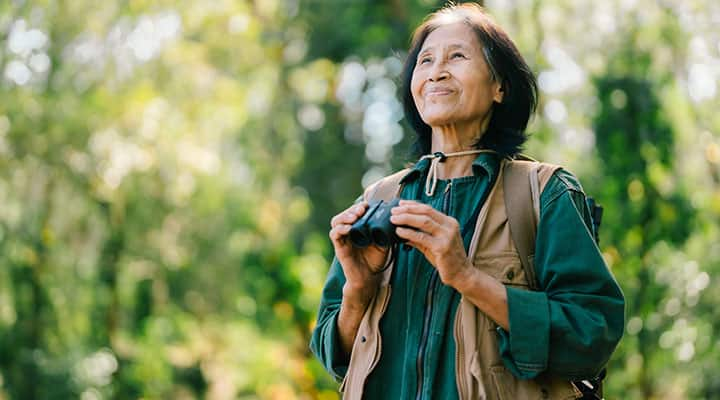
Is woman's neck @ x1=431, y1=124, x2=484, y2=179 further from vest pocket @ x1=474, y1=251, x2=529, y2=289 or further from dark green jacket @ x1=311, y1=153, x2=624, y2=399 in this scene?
vest pocket @ x1=474, y1=251, x2=529, y2=289

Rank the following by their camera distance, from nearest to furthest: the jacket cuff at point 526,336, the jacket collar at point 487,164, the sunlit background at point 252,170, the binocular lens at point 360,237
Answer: the jacket cuff at point 526,336
the binocular lens at point 360,237
the jacket collar at point 487,164
the sunlit background at point 252,170

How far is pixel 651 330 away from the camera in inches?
270

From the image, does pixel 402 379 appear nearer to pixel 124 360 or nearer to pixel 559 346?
pixel 559 346

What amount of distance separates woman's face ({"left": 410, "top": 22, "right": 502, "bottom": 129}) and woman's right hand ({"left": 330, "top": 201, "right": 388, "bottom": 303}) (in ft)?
1.05

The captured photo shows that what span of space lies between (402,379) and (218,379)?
28.5ft

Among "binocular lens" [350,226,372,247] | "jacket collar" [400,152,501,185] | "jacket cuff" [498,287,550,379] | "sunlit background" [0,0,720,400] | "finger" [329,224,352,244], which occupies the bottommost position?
"jacket cuff" [498,287,550,379]

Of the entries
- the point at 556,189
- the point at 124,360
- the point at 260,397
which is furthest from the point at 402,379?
the point at 124,360

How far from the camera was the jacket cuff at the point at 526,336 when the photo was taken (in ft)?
6.25

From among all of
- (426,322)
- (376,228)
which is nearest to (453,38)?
(376,228)

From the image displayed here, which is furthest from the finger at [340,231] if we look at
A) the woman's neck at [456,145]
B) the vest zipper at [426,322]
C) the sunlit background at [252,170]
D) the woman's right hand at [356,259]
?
the sunlit background at [252,170]

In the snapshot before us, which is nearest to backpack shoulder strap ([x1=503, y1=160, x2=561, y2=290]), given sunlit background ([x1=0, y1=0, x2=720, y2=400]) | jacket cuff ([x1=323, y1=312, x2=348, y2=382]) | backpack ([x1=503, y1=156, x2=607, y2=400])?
backpack ([x1=503, y1=156, x2=607, y2=400])

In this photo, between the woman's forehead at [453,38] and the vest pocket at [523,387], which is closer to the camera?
the vest pocket at [523,387]

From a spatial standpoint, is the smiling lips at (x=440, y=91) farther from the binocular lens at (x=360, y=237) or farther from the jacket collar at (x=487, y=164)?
the binocular lens at (x=360, y=237)

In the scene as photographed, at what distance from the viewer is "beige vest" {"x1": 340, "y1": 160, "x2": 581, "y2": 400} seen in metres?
1.95
